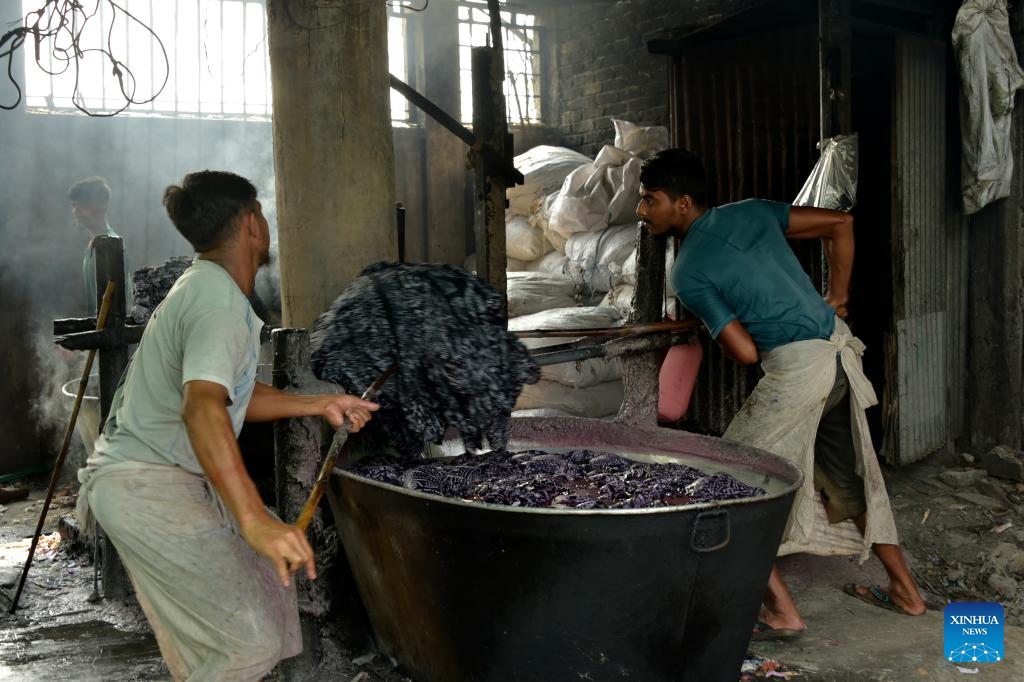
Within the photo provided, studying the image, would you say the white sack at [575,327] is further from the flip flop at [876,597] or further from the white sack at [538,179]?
the flip flop at [876,597]

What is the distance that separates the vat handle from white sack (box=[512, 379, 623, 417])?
339 cm

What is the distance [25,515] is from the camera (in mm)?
6371

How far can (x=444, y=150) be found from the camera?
8.72m

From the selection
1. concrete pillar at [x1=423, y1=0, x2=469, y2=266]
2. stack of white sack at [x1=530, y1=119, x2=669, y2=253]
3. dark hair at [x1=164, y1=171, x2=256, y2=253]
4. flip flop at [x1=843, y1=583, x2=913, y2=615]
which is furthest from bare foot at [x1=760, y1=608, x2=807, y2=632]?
concrete pillar at [x1=423, y1=0, x2=469, y2=266]

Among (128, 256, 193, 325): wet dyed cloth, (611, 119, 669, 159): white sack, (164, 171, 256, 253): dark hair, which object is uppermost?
(611, 119, 669, 159): white sack

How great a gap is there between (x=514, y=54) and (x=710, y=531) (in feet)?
25.3

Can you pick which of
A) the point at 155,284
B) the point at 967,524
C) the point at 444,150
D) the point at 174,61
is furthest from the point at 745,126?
the point at 174,61

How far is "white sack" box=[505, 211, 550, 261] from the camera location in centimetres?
781

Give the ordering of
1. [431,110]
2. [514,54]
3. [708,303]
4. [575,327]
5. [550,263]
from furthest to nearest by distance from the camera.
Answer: [514,54], [550,263], [575,327], [431,110], [708,303]

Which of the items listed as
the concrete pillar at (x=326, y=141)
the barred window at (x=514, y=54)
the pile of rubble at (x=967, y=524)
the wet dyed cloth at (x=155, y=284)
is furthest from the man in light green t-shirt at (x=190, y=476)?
the barred window at (x=514, y=54)

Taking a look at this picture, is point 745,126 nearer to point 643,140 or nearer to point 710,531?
point 643,140

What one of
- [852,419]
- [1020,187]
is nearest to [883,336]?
[1020,187]

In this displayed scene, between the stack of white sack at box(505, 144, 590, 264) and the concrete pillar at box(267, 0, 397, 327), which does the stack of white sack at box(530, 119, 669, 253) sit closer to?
the stack of white sack at box(505, 144, 590, 264)

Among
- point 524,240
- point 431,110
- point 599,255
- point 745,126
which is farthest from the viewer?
point 524,240
